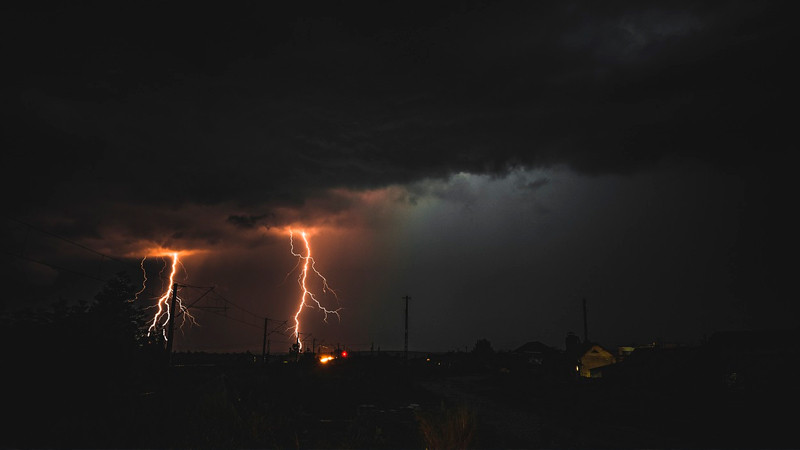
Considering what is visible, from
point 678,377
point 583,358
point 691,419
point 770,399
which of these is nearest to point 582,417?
point 691,419

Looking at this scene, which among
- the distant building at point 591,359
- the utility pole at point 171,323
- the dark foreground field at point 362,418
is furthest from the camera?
the distant building at point 591,359

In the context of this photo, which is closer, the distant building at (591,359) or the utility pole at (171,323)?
the utility pole at (171,323)

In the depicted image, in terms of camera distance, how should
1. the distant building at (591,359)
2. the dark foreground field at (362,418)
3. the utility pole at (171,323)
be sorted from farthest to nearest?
the distant building at (591,359) → the utility pole at (171,323) → the dark foreground field at (362,418)

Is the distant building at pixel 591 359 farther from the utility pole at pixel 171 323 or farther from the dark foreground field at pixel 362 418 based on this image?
the utility pole at pixel 171 323

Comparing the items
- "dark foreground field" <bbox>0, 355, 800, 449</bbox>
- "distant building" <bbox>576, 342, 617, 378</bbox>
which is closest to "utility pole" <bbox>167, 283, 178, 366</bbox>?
"dark foreground field" <bbox>0, 355, 800, 449</bbox>

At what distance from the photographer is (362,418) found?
20.3 metres

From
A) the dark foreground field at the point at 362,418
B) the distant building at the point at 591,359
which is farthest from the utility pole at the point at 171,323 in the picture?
the distant building at the point at 591,359

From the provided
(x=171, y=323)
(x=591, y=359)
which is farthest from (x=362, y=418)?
(x=591, y=359)

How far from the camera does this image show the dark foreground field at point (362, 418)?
39.4 feet

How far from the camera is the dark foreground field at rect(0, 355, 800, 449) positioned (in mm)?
12016

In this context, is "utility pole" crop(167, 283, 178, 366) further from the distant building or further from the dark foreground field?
the distant building

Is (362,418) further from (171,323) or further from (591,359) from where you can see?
(591,359)

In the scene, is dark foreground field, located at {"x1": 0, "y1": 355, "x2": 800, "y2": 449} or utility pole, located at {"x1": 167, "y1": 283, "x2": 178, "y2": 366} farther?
utility pole, located at {"x1": 167, "y1": 283, "x2": 178, "y2": 366}

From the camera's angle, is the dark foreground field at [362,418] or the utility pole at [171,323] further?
the utility pole at [171,323]
